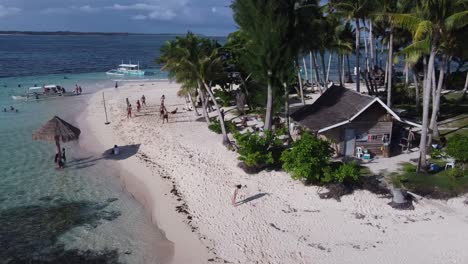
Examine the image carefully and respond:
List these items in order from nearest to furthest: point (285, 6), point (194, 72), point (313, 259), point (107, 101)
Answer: point (313, 259) < point (285, 6) < point (194, 72) < point (107, 101)

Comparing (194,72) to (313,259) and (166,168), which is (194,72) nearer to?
(166,168)

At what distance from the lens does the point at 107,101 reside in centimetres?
4212

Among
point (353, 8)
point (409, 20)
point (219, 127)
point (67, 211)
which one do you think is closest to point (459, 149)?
point (409, 20)

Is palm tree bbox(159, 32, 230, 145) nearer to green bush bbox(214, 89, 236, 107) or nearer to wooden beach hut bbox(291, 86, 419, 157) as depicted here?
wooden beach hut bbox(291, 86, 419, 157)

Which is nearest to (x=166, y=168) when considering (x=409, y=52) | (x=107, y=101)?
(x=409, y=52)

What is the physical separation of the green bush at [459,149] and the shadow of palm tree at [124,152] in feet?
55.9

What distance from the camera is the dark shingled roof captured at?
19.4 meters

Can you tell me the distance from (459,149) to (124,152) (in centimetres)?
1806

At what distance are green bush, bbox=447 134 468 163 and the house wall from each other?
295cm

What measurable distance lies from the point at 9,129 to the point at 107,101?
1334 cm

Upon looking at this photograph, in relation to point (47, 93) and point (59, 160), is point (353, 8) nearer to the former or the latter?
point (59, 160)

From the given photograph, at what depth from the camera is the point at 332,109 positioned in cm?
2103

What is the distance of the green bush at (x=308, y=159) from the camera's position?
1611cm

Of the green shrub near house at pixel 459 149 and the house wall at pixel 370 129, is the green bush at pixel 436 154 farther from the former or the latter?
the house wall at pixel 370 129
